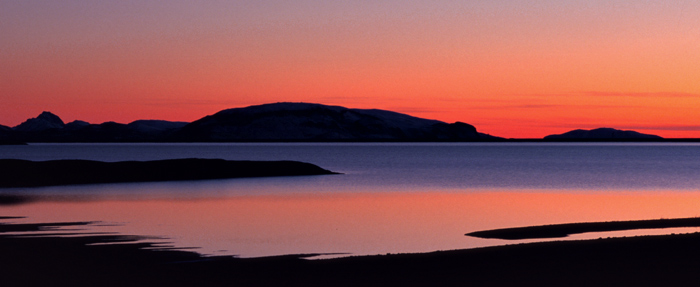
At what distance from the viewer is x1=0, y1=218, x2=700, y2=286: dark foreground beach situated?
49.5 ft

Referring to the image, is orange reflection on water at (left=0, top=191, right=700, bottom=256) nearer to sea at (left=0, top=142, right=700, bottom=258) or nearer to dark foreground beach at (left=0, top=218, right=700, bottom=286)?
sea at (left=0, top=142, right=700, bottom=258)

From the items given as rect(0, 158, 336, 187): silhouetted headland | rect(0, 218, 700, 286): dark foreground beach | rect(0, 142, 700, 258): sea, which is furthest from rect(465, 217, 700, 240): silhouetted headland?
rect(0, 158, 336, 187): silhouetted headland

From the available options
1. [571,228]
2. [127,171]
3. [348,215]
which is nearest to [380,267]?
[571,228]

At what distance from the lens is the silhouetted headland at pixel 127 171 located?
57812 mm

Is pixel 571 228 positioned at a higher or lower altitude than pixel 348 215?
lower

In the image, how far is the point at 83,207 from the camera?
3631 centimetres

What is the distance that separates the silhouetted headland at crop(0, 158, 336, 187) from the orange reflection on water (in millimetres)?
20002

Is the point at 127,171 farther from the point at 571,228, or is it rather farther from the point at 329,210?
the point at 571,228

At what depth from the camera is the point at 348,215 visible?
33.8 meters

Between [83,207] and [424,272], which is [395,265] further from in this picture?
[83,207]

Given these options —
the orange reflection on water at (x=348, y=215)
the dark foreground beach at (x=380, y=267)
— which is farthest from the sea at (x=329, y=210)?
the dark foreground beach at (x=380, y=267)

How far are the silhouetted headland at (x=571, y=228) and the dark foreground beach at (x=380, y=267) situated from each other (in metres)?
4.45

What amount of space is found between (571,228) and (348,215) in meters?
10.1

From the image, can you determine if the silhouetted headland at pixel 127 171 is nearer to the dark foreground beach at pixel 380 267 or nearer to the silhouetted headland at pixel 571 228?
the dark foreground beach at pixel 380 267
